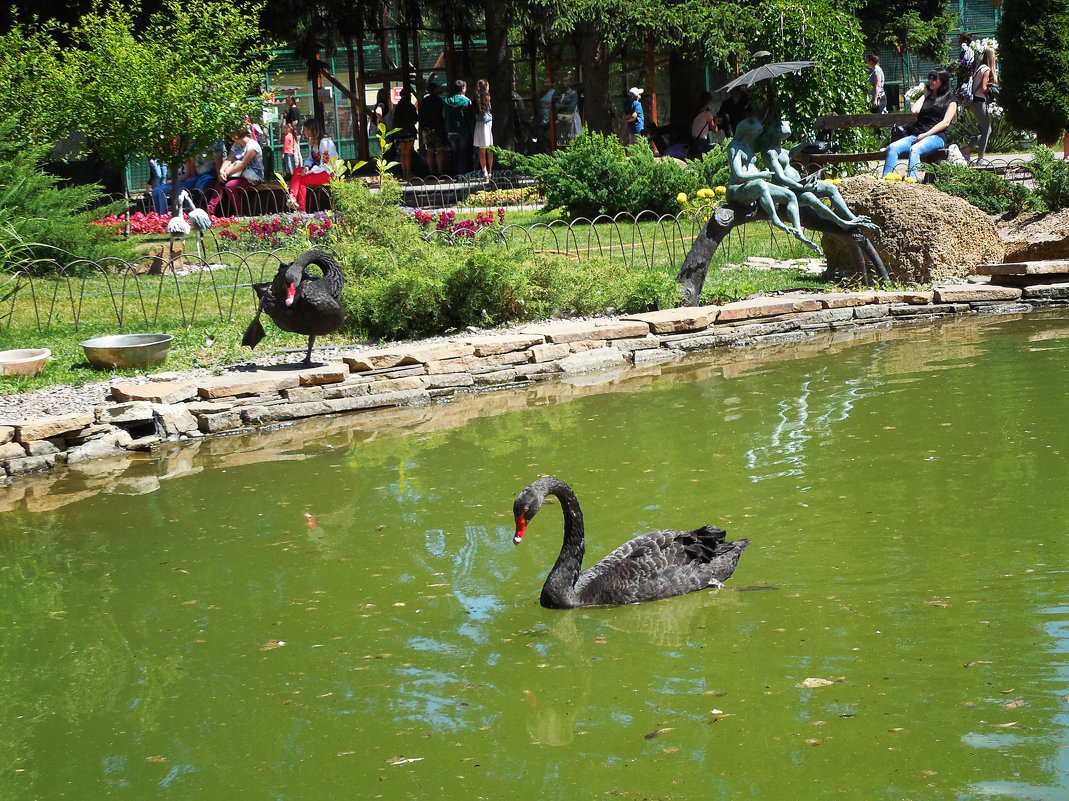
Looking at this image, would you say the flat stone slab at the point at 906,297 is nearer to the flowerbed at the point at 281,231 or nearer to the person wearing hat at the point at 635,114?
the flowerbed at the point at 281,231

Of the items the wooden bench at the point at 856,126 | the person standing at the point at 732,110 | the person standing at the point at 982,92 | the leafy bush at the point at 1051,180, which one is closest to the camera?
the leafy bush at the point at 1051,180

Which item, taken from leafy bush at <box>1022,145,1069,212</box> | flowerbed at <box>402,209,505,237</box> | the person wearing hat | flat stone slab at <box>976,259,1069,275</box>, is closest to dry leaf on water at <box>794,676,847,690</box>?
flat stone slab at <box>976,259,1069,275</box>

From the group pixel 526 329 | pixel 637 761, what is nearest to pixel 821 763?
pixel 637 761

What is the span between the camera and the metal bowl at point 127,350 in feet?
30.0

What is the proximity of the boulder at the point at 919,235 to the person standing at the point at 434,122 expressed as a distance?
11.8m

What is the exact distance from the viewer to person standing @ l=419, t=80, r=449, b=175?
2256cm

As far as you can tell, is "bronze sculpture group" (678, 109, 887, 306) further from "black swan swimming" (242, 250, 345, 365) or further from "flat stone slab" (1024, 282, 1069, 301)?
"black swan swimming" (242, 250, 345, 365)

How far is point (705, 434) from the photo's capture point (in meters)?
7.61

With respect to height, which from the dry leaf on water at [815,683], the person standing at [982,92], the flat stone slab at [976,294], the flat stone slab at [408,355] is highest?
the person standing at [982,92]

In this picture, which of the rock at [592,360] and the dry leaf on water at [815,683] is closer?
the dry leaf on water at [815,683]

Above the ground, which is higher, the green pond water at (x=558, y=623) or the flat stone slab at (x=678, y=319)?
the flat stone slab at (x=678, y=319)

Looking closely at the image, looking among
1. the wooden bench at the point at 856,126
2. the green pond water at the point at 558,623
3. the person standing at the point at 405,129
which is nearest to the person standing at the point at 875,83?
the wooden bench at the point at 856,126

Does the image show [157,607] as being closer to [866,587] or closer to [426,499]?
[426,499]

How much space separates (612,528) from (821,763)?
2.35 metres
